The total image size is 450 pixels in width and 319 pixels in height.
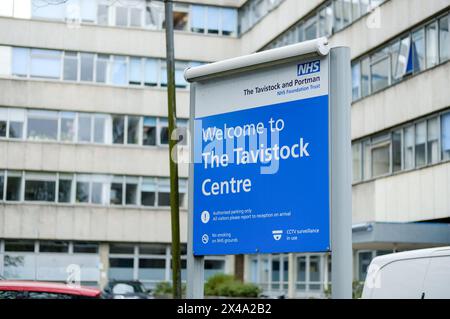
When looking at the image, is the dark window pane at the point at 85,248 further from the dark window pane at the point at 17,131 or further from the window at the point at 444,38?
the dark window pane at the point at 17,131

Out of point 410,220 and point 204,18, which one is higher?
point 204,18

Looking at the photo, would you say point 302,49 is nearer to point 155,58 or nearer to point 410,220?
point 410,220

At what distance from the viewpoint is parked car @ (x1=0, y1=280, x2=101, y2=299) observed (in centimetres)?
475

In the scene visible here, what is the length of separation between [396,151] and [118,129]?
1303 centimetres

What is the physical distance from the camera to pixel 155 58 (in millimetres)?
32031

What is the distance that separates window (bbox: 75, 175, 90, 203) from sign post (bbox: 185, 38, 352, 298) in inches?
1087

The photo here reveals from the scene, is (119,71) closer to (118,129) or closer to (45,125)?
(118,129)

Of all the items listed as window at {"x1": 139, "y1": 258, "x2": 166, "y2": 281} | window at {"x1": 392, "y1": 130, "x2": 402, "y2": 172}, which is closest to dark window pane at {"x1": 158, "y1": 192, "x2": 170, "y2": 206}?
window at {"x1": 139, "y1": 258, "x2": 166, "y2": 281}

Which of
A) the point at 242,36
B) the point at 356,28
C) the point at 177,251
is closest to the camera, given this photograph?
the point at 177,251

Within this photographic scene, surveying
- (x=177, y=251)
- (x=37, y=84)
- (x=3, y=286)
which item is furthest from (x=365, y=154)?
(x=3, y=286)

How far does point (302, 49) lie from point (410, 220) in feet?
60.0

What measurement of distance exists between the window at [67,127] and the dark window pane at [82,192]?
6.57 feet

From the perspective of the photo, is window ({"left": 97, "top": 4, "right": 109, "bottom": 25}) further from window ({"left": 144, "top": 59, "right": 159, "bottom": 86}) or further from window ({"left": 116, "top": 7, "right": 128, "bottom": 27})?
window ({"left": 144, "top": 59, "right": 159, "bottom": 86})

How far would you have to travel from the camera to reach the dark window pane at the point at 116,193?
108 ft
